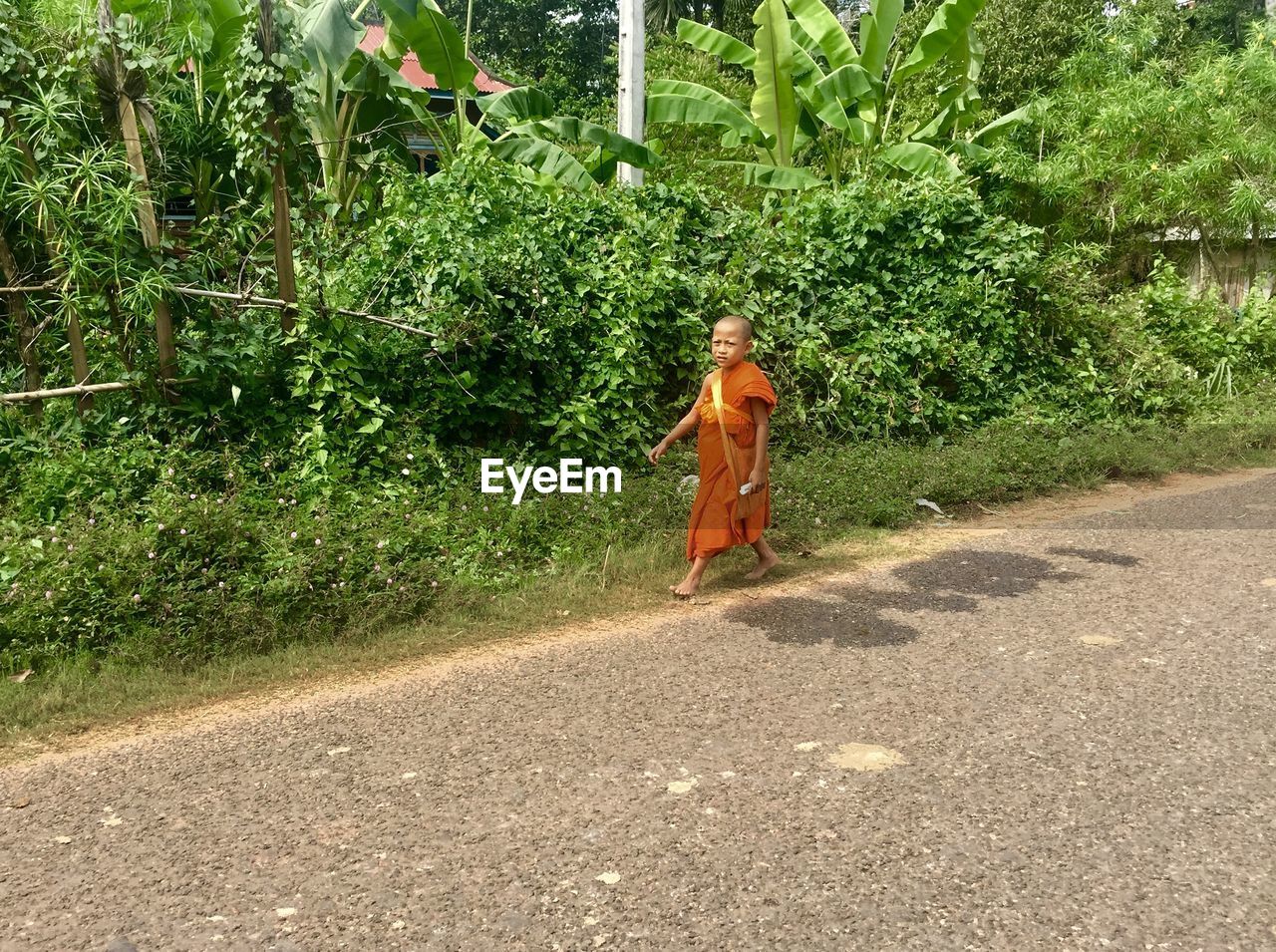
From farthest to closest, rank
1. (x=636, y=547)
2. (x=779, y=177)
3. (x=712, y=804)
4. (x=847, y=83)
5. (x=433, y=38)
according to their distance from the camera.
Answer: (x=779, y=177), (x=847, y=83), (x=433, y=38), (x=636, y=547), (x=712, y=804)

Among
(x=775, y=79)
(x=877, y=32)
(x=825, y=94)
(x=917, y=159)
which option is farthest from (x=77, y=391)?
(x=877, y=32)

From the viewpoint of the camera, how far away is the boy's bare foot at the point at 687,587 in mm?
5586

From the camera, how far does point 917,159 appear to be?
444 inches

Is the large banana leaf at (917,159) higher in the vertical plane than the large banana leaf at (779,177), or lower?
higher

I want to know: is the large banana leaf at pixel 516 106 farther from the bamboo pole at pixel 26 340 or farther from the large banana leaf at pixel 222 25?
the bamboo pole at pixel 26 340

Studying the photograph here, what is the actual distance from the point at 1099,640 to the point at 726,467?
191 cm

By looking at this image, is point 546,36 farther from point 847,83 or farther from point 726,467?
point 726,467

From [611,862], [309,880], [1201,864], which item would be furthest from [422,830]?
[1201,864]

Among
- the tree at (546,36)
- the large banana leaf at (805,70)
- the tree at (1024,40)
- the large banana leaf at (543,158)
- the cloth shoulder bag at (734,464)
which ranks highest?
the tree at (546,36)

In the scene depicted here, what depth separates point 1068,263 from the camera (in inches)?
413

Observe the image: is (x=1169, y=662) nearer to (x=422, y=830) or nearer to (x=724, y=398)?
(x=724, y=398)

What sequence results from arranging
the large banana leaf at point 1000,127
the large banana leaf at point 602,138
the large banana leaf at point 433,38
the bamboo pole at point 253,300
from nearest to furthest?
1. the bamboo pole at point 253,300
2. the large banana leaf at point 433,38
3. the large banana leaf at point 602,138
4. the large banana leaf at point 1000,127

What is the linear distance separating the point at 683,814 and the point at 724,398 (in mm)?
2816

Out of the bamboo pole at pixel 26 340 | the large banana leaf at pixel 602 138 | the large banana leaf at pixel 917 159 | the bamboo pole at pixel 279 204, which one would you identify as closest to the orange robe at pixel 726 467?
the bamboo pole at pixel 279 204
